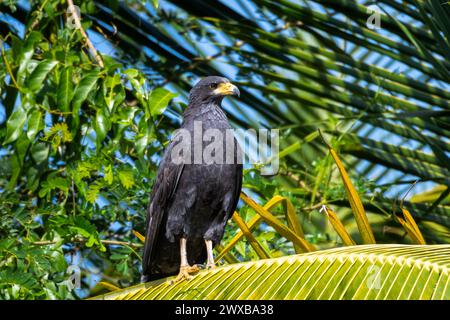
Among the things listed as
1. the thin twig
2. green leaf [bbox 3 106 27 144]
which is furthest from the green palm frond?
the thin twig

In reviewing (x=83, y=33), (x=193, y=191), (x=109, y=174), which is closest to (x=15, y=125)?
(x=109, y=174)

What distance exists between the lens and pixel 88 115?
5688mm

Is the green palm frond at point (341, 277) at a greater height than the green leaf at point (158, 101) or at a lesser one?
lesser

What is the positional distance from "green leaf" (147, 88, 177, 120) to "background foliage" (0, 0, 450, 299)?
0.05 feet

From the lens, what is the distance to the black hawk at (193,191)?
16.0 ft

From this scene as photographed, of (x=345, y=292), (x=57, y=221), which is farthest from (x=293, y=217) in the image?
(x=57, y=221)

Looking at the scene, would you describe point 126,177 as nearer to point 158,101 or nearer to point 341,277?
point 158,101

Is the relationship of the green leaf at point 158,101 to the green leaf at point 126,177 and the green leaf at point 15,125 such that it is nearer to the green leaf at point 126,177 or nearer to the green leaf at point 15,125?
the green leaf at point 126,177

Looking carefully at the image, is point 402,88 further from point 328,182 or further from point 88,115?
point 88,115

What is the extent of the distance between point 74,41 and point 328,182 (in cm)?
195

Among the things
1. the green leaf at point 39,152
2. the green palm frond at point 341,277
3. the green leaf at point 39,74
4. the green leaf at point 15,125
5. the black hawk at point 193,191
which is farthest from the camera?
the green leaf at point 39,152

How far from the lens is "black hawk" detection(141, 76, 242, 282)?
489 centimetres

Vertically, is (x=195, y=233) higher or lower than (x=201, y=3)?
lower

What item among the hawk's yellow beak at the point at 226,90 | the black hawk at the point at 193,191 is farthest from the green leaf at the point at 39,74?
the hawk's yellow beak at the point at 226,90
